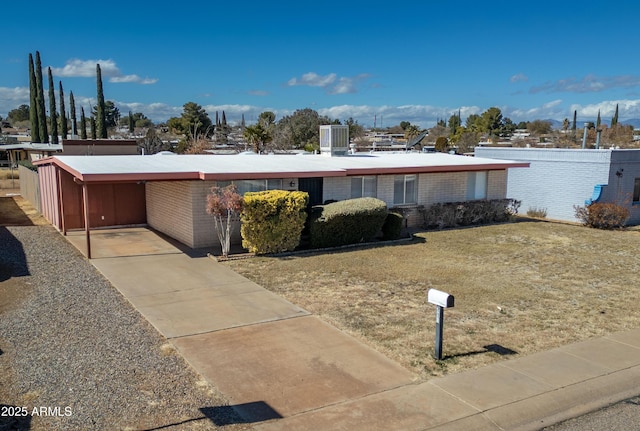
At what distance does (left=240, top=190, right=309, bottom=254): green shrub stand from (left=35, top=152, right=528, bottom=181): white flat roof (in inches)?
46.3

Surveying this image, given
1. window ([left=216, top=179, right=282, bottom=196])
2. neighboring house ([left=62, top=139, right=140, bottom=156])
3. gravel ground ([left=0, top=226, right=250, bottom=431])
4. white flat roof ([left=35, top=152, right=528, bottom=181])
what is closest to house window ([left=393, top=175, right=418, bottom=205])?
white flat roof ([left=35, top=152, right=528, bottom=181])

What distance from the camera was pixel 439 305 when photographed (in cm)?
793

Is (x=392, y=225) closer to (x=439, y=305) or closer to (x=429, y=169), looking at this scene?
(x=429, y=169)

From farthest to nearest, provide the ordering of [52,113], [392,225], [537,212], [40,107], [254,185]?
[52,113] < [40,107] < [537,212] < [392,225] < [254,185]

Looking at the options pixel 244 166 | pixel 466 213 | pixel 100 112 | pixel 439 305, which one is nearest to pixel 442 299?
pixel 439 305

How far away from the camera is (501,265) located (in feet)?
47.9

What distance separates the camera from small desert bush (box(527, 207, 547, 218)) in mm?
24594

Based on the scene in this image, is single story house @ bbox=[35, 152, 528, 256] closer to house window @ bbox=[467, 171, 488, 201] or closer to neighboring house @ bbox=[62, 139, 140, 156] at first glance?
house window @ bbox=[467, 171, 488, 201]

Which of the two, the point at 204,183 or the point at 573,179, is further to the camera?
the point at 573,179

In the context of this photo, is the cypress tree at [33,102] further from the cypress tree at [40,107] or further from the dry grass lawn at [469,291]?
the dry grass lawn at [469,291]

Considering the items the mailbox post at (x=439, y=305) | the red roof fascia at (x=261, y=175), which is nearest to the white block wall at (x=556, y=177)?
the red roof fascia at (x=261, y=175)

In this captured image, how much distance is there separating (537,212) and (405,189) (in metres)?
8.02

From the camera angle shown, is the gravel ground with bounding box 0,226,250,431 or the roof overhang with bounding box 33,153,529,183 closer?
the gravel ground with bounding box 0,226,250,431

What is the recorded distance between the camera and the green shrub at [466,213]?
66.7 ft
